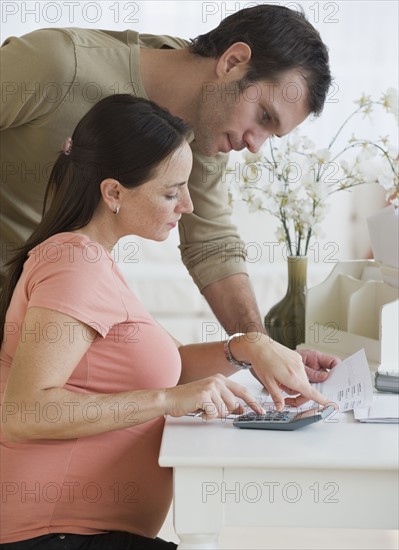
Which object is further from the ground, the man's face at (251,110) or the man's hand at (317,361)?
the man's face at (251,110)

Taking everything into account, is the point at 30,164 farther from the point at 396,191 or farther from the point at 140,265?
the point at 140,265

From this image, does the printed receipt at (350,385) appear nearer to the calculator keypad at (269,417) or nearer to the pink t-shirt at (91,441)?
the calculator keypad at (269,417)

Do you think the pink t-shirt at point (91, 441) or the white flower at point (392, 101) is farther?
the white flower at point (392, 101)

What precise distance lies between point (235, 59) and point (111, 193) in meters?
0.54

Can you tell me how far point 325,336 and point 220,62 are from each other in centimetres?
63

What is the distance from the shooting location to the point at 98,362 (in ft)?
4.08

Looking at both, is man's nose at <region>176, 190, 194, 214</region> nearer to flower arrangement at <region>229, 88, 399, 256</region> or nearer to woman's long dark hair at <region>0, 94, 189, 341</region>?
woman's long dark hair at <region>0, 94, 189, 341</region>

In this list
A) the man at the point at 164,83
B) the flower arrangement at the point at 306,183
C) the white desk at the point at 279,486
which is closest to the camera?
the white desk at the point at 279,486

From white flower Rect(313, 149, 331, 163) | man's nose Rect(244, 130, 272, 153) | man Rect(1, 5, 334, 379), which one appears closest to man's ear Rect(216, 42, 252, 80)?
man Rect(1, 5, 334, 379)

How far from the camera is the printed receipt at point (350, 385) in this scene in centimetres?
127

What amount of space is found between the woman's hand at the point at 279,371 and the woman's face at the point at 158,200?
24cm

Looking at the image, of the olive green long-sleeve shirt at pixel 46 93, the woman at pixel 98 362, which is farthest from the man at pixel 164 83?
the woman at pixel 98 362

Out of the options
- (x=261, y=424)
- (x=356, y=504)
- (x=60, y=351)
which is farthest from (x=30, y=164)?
(x=356, y=504)

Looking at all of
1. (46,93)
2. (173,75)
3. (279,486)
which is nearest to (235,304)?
(173,75)
